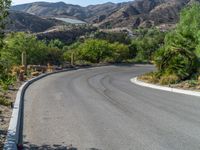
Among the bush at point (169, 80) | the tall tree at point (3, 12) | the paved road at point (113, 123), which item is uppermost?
the tall tree at point (3, 12)

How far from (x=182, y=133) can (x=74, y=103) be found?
7.36 metres

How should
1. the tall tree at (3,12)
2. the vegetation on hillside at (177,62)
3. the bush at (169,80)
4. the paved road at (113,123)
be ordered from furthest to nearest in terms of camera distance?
1. the vegetation on hillside at (177,62)
2. the bush at (169,80)
3. the paved road at (113,123)
4. the tall tree at (3,12)

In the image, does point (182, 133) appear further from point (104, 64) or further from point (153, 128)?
point (104, 64)

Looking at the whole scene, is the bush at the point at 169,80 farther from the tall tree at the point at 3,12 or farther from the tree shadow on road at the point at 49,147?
the tall tree at the point at 3,12

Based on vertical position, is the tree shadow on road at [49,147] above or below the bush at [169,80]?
above

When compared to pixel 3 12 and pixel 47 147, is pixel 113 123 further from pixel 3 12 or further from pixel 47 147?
pixel 3 12

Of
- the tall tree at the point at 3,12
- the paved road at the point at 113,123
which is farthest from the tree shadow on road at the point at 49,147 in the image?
the tall tree at the point at 3,12

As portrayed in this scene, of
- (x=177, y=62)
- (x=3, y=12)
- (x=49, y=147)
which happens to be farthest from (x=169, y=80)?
(x=3, y=12)

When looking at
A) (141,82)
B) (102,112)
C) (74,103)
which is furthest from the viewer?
(141,82)

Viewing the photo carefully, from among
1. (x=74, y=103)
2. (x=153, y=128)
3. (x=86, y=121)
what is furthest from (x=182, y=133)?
(x=74, y=103)

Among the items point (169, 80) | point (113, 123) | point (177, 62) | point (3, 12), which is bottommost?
point (169, 80)

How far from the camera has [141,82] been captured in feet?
98.9

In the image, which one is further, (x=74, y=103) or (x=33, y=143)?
(x=74, y=103)

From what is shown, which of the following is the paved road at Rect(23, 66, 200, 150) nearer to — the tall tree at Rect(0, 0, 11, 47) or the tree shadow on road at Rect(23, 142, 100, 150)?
the tree shadow on road at Rect(23, 142, 100, 150)
